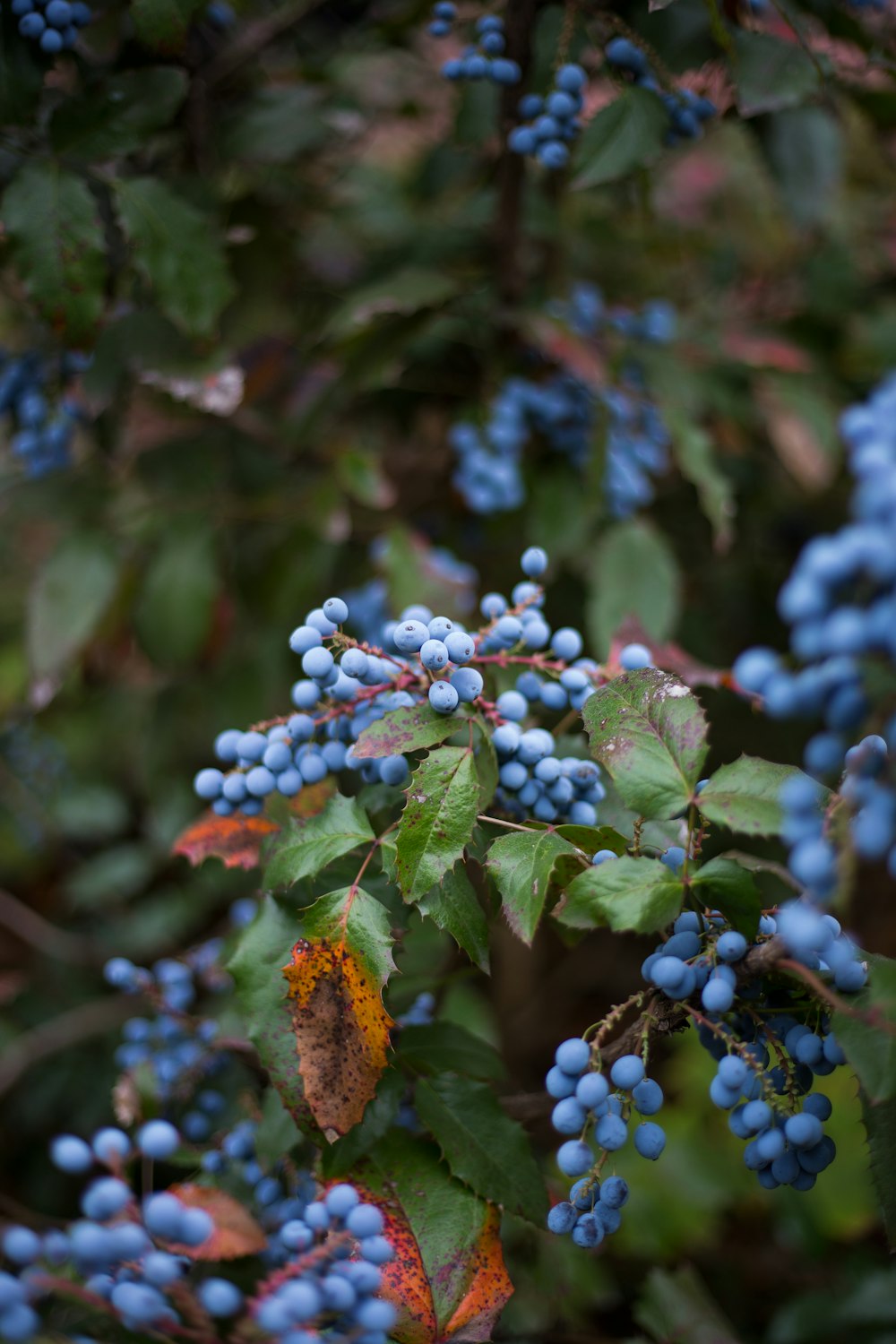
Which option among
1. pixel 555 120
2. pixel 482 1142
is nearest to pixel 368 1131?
pixel 482 1142

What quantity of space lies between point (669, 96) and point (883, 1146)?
1.23 meters

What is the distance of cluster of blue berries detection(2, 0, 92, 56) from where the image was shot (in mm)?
1188

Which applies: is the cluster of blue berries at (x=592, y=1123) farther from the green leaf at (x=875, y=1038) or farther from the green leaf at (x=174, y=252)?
the green leaf at (x=174, y=252)

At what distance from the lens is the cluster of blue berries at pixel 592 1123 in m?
0.72

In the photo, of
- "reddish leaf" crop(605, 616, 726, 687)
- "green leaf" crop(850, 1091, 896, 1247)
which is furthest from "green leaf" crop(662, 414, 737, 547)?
"green leaf" crop(850, 1091, 896, 1247)

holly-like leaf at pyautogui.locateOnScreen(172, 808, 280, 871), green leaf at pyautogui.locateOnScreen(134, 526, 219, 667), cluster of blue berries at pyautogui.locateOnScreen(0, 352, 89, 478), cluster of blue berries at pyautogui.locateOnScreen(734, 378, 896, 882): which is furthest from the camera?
green leaf at pyautogui.locateOnScreen(134, 526, 219, 667)

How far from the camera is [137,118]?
1284 mm

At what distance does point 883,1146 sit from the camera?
→ 0.75 meters

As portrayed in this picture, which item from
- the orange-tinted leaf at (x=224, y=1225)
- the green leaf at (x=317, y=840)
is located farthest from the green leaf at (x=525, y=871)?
the orange-tinted leaf at (x=224, y=1225)

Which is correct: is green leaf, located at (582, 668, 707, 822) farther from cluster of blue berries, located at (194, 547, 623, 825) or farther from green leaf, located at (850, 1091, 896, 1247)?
green leaf, located at (850, 1091, 896, 1247)

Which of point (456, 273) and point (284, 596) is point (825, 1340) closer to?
point (284, 596)

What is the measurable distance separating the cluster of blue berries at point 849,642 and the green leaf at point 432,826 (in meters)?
0.28

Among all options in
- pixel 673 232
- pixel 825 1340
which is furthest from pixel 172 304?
pixel 825 1340

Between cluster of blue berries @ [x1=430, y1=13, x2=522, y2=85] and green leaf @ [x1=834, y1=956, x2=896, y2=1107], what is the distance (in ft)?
3.92
